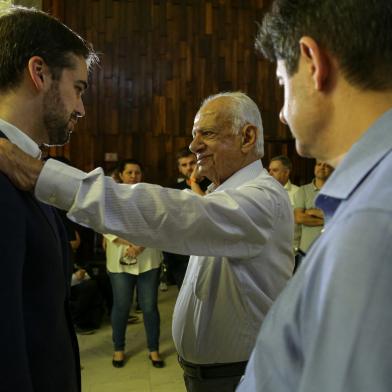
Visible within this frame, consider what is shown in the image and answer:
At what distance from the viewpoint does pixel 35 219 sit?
99 cm

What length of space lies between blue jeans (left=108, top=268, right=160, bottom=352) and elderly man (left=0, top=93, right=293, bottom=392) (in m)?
1.71

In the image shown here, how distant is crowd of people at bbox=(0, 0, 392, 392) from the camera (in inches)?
18.4

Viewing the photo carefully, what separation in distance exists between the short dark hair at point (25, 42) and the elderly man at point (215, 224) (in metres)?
0.24

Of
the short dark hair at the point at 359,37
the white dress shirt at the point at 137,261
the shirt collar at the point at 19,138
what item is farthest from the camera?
the white dress shirt at the point at 137,261

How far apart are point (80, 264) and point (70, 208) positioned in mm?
3753

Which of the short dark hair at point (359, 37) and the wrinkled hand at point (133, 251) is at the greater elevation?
the short dark hair at point (359, 37)

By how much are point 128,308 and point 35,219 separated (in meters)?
2.46

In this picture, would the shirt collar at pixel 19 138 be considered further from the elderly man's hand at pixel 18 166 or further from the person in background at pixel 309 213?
the person in background at pixel 309 213

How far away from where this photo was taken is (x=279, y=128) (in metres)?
6.82

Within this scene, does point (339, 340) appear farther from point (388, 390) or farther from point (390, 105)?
point (390, 105)

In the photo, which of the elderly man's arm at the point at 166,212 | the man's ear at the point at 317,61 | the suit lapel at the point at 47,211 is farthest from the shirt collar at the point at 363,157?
the suit lapel at the point at 47,211

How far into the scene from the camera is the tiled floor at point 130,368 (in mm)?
2924

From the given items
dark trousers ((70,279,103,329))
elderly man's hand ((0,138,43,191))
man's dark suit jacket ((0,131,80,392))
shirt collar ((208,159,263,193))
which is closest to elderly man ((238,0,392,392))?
man's dark suit jacket ((0,131,80,392))

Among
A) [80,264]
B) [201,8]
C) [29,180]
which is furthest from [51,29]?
[201,8]
